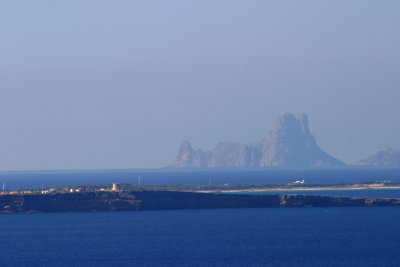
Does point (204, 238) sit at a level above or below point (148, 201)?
below

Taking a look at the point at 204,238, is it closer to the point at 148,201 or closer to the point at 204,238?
the point at 204,238

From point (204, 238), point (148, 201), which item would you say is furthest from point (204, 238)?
point (148, 201)

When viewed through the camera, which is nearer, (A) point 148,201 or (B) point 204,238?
(B) point 204,238

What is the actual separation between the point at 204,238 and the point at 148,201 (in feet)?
153

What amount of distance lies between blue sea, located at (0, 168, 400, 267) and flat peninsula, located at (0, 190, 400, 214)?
16.3 ft

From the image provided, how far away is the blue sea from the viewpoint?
276 feet

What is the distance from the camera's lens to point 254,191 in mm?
192500

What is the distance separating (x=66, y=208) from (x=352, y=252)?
65.6 meters

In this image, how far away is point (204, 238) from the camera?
101 m

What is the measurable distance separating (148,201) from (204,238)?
153 feet

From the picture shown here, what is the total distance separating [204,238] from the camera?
101 metres

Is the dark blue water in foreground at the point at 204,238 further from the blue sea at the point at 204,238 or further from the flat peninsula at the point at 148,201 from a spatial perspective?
the flat peninsula at the point at 148,201

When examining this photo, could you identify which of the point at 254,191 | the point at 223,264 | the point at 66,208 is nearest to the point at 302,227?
the point at 223,264

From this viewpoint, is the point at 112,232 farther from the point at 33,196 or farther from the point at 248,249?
the point at 33,196
